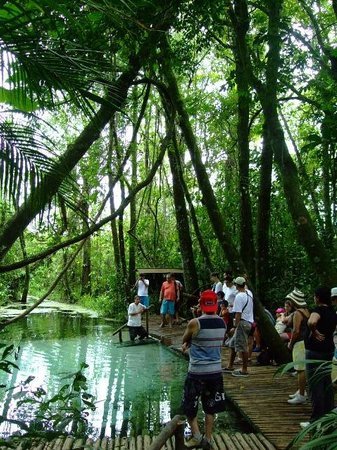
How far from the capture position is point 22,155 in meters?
3.00

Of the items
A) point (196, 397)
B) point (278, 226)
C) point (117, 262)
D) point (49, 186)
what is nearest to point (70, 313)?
point (117, 262)

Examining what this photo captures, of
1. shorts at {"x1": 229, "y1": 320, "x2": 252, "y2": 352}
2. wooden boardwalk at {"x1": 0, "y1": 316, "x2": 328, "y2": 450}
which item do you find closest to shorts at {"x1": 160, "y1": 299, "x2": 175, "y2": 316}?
wooden boardwalk at {"x1": 0, "y1": 316, "x2": 328, "y2": 450}

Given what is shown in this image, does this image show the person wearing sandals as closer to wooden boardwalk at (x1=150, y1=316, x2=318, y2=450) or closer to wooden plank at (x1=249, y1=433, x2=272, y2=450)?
wooden boardwalk at (x1=150, y1=316, x2=318, y2=450)

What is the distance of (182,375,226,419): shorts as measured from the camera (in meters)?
5.63

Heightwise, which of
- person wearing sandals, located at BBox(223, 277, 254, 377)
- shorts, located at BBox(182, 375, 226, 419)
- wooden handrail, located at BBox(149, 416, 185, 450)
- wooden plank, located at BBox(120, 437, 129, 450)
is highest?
person wearing sandals, located at BBox(223, 277, 254, 377)

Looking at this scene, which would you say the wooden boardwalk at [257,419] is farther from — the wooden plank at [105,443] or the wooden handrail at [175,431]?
the wooden handrail at [175,431]

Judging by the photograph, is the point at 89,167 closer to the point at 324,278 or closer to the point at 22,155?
the point at 324,278

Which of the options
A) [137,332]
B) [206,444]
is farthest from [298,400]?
[137,332]

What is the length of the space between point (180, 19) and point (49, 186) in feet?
17.5

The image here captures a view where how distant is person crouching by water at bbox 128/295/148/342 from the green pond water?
40cm

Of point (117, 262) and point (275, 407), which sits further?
point (117, 262)

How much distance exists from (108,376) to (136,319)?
332 cm

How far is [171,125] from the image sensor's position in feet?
22.1

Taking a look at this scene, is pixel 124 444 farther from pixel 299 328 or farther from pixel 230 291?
pixel 230 291
